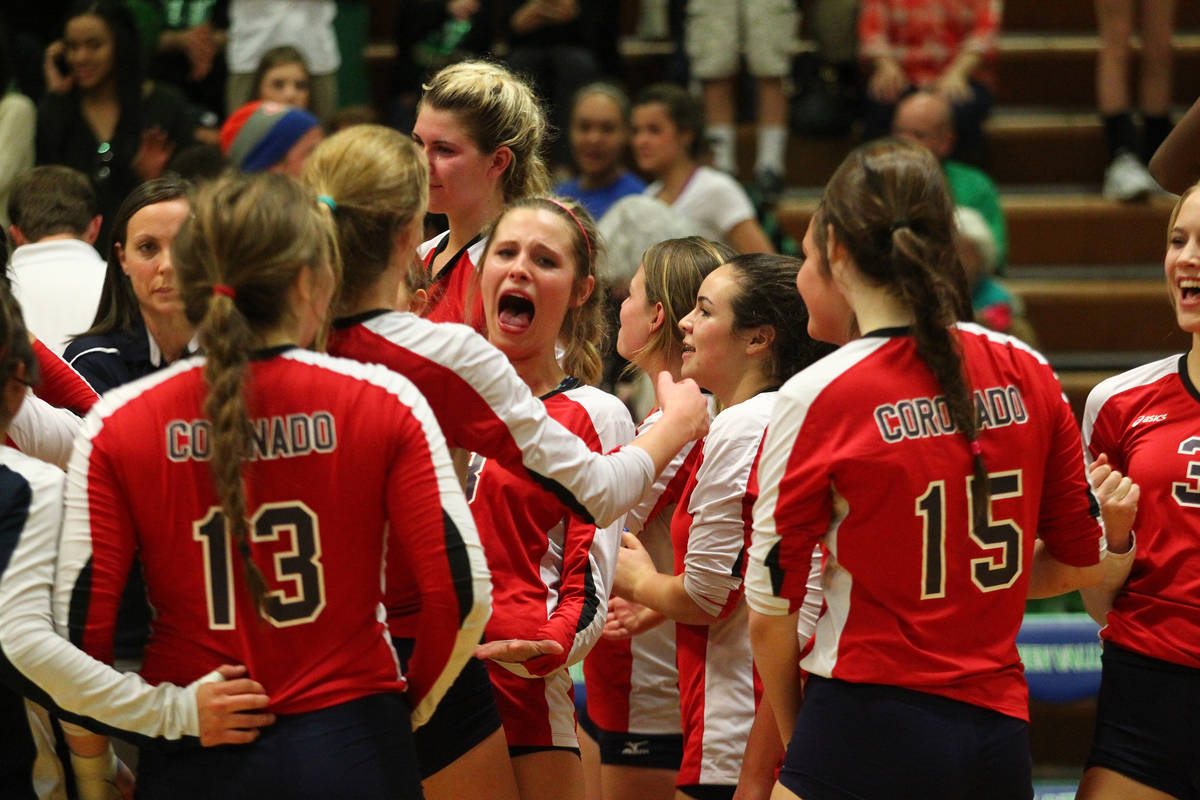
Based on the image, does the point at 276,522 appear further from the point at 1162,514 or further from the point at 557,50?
the point at 557,50

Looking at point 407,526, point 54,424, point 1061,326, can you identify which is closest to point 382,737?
point 407,526

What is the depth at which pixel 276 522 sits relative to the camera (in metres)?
Answer: 1.95

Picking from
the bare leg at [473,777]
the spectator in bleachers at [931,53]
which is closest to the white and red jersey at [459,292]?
the bare leg at [473,777]

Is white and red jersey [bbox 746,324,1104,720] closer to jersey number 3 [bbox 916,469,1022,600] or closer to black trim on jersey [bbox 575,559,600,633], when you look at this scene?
jersey number 3 [bbox 916,469,1022,600]

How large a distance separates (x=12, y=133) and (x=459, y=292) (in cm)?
358

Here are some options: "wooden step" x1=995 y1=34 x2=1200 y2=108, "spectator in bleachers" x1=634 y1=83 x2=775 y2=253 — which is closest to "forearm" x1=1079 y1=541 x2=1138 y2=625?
"spectator in bleachers" x1=634 y1=83 x2=775 y2=253

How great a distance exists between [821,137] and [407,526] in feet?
19.4

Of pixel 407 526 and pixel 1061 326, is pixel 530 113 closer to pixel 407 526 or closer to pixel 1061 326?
pixel 407 526

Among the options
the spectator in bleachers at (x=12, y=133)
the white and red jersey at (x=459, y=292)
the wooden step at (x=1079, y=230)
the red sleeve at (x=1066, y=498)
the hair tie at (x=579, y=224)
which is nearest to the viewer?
the red sleeve at (x=1066, y=498)

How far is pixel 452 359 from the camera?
7.14 ft

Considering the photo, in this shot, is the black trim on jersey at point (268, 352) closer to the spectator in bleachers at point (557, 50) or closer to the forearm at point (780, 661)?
the forearm at point (780, 661)

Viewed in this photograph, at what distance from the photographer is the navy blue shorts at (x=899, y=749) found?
2.12 metres

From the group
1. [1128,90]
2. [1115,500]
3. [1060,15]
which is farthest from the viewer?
[1060,15]

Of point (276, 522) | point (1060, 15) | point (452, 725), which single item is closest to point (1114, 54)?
point (1060, 15)
